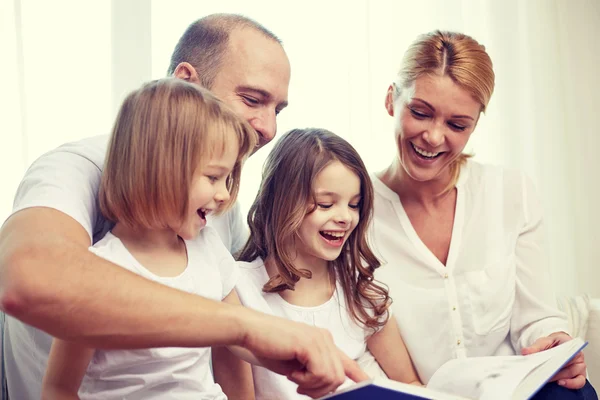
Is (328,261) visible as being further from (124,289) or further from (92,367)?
(124,289)

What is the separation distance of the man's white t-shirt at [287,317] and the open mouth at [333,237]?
16cm

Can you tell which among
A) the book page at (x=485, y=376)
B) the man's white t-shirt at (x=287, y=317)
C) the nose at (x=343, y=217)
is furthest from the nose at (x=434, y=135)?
the book page at (x=485, y=376)

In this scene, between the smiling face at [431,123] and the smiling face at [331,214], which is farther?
the smiling face at [431,123]

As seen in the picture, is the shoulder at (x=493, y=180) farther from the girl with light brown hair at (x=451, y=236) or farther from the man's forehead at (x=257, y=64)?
the man's forehead at (x=257, y=64)

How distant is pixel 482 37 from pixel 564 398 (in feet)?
6.46

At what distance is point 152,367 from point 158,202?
0.93 ft

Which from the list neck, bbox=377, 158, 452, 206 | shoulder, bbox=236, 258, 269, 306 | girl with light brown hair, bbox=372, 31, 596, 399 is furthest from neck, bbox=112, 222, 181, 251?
neck, bbox=377, 158, 452, 206

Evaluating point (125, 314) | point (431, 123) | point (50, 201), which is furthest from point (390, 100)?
point (125, 314)

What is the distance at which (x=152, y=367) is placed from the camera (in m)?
1.21

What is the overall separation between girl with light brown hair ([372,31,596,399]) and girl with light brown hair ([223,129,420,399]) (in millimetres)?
120

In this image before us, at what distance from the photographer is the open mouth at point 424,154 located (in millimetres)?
1886

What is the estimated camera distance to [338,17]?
9.09 feet

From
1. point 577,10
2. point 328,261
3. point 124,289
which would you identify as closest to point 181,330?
point 124,289

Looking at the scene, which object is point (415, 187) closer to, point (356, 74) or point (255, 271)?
point (255, 271)
